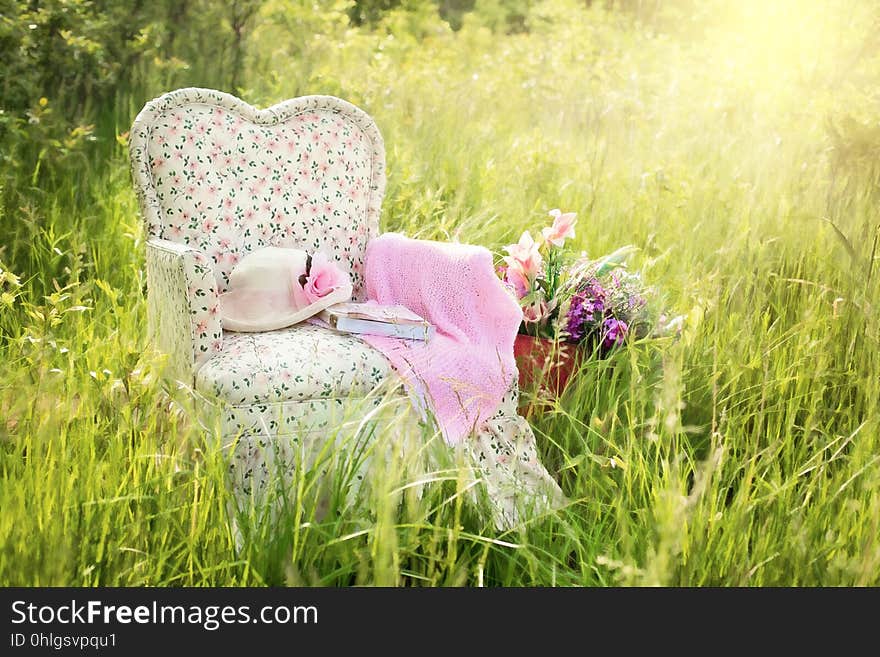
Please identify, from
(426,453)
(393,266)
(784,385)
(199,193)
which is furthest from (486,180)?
(426,453)

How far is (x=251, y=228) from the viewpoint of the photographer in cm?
288

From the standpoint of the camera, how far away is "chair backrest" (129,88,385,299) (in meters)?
2.76

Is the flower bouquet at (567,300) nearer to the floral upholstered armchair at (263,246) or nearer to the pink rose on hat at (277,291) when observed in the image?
the floral upholstered armchair at (263,246)

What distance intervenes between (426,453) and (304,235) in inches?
40.9

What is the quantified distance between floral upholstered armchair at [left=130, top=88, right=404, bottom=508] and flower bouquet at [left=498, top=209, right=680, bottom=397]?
496mm

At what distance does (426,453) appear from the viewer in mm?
2146

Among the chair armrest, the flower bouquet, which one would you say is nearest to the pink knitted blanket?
the flower bouquet

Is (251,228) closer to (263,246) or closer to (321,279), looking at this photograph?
(263,246)

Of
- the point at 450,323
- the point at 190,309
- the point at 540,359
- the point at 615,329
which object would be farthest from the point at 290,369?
the point at 615,329

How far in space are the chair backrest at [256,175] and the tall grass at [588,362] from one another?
309mm

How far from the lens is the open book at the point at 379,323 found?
261cm

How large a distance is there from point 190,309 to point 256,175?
2.05 feet

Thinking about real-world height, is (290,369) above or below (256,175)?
below

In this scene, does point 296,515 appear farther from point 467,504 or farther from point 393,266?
point 393,266
